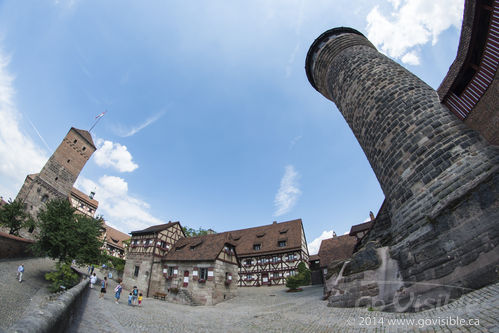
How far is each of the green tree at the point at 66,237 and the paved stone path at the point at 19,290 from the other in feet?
5.49

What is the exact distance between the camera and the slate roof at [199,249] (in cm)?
1812

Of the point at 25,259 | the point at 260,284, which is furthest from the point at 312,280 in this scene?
the point at 25,259

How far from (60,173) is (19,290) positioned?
85.9 feet

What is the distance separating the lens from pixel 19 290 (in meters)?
11.7

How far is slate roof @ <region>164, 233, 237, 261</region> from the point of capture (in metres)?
18.1

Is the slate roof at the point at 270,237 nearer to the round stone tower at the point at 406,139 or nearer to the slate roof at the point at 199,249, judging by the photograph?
the slate roof at the point at 199,249

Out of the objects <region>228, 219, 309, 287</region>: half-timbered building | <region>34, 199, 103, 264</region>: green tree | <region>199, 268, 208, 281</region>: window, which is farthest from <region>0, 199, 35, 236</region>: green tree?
<region>228, 219, 309, 287</region>: half-timbered building

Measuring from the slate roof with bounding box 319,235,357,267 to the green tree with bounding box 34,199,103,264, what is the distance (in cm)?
1873

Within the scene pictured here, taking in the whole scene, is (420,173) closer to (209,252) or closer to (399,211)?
(399,211)

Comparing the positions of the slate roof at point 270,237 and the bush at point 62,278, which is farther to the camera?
the slate roof at point 270,237

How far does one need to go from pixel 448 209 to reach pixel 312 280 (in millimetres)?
20112

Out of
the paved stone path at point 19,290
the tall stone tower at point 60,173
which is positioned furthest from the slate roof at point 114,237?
the paved stone path at point 19,290

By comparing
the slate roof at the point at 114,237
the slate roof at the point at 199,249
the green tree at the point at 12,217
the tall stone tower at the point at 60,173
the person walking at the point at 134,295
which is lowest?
the person walking at the point at 134,295

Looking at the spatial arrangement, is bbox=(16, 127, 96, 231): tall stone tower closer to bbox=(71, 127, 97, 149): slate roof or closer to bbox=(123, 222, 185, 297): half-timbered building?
bbox=(71, 127, 97, 149): slate roof
